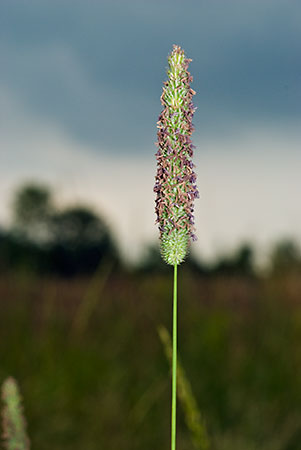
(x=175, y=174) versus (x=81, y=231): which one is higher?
(x=81, y=231)

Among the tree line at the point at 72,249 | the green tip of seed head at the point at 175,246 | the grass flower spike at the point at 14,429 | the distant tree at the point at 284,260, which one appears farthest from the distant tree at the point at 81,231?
the green tip of seed head at the point at 175,246

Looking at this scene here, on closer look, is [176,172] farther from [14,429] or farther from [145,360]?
[145,360]

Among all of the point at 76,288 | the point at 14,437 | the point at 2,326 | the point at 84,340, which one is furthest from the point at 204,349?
the point at 14,437

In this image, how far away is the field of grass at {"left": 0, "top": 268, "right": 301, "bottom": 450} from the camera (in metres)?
4.73

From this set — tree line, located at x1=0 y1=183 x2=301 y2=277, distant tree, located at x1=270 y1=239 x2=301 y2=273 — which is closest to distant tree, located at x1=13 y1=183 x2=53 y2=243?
tree line, located at x1=0 y1=183 x2=301 y2=277

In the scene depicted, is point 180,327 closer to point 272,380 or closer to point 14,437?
point 272,380

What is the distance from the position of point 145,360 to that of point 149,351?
0.19m

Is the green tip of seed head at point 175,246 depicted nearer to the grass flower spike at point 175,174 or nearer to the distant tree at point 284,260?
the grass flower spike at point 175,174

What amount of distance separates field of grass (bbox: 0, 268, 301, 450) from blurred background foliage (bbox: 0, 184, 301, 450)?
0.4 inches

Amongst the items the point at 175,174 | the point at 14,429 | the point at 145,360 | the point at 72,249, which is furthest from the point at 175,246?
the point at 72,249

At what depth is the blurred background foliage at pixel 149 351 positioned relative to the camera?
15.6 feet

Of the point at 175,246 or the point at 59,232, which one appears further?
the point at 59,232

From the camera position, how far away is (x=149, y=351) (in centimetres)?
595

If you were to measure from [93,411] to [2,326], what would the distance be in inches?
58.3
